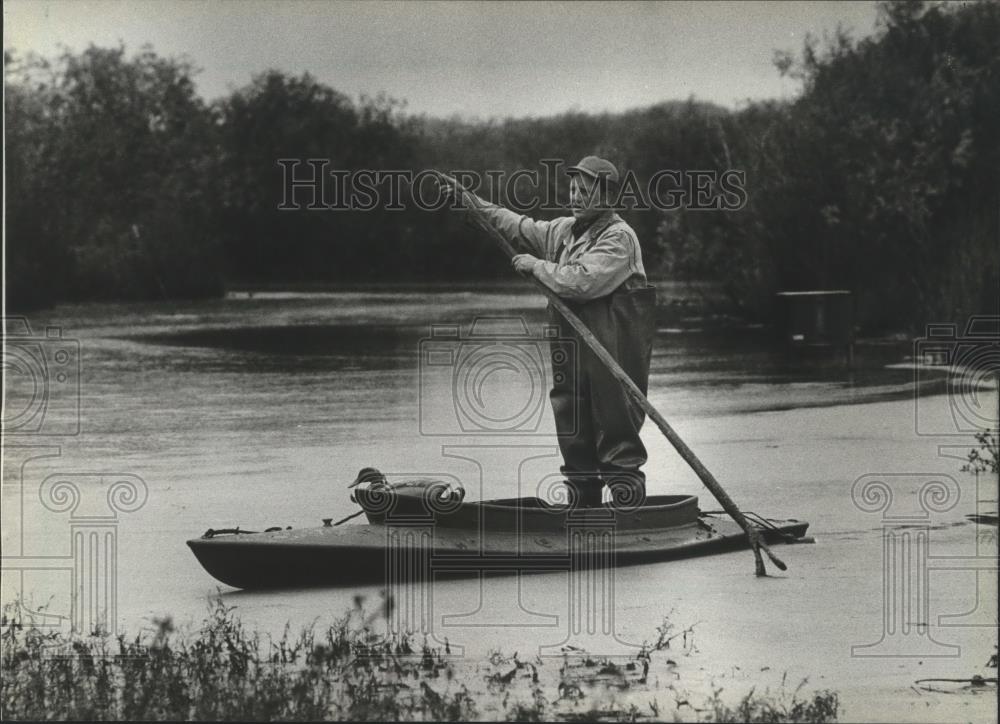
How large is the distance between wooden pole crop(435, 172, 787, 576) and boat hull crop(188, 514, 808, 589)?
1.32 feet

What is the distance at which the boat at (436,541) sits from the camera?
8.19m

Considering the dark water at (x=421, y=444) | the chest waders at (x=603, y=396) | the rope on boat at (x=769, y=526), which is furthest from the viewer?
the rope on boat at (x=769, y=526)

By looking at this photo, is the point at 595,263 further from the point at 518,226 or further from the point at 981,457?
the point at 981,457

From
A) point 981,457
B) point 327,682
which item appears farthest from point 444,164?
point 327,682

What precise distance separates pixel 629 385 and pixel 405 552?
4.63 feet

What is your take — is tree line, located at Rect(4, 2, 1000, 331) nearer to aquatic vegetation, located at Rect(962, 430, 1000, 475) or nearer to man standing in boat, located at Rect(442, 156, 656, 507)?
aquatic vegetation, located at Rect(962, 430, 1000, 475)

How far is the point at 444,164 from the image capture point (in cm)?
1056

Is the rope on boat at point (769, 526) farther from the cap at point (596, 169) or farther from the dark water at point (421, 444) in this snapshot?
the cap at point (596, 169)

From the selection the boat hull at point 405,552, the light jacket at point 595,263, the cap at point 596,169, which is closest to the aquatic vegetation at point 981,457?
the boat hull at point 405,552

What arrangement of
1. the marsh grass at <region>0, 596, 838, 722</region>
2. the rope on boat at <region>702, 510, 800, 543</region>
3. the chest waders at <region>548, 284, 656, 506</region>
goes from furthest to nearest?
1. the rope on boat at <region>702, 510, 800, 543</region>
2. the chest waders at <region>548, 284, 656, 506</region>
3. the marsh grass at <region>0, 596, 838, 722</region>

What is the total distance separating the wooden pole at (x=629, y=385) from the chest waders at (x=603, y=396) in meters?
0.08

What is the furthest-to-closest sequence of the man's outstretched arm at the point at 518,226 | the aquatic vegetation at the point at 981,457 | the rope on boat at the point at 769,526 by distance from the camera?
the aquatic vegetation at the point at 981,457 < the rope on boat at the point at 769,526 < the man's outstretched arm at the point at 518,226

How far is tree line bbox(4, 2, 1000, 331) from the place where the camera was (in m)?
10.6

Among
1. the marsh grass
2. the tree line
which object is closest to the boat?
the marsh grass
